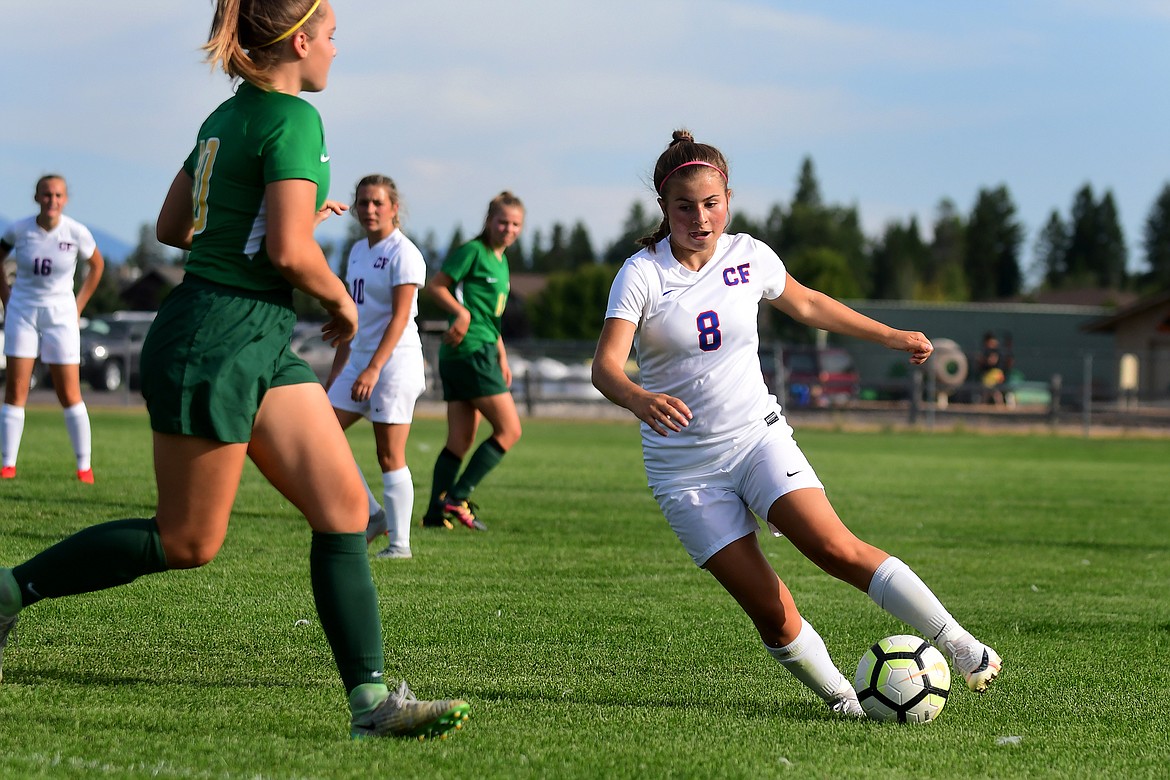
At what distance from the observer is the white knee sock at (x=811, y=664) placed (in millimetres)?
4434

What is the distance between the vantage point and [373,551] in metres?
8.06

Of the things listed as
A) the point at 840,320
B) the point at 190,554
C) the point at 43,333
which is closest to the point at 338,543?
the point at 190,554

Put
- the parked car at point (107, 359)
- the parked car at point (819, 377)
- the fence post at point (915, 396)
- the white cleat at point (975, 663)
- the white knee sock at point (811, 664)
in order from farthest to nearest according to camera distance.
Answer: the parked car at point (819, 377)
the parked car at point (107, 359)
the fence post at point (915, 396)
the white knee sock at point (811, 664)
the white cleat at point (975, 663)

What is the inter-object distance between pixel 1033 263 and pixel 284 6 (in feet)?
513

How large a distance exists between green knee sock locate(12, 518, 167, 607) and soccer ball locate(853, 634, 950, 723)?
2.30m

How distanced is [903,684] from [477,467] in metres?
5.63

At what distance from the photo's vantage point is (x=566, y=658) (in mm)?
5207

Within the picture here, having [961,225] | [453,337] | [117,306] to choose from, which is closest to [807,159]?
[961,225]

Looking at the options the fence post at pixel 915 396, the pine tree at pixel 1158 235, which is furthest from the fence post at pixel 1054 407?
the pine tree at pixel 1158 235

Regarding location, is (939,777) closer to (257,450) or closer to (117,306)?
(257,450)

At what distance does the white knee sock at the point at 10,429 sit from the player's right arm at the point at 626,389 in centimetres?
749

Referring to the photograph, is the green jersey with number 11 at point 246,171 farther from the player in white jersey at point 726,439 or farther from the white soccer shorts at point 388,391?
the white soccer shorts at point 388,391

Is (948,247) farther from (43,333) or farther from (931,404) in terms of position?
(43,333)

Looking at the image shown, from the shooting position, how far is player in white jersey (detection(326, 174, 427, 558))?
7852 mm
